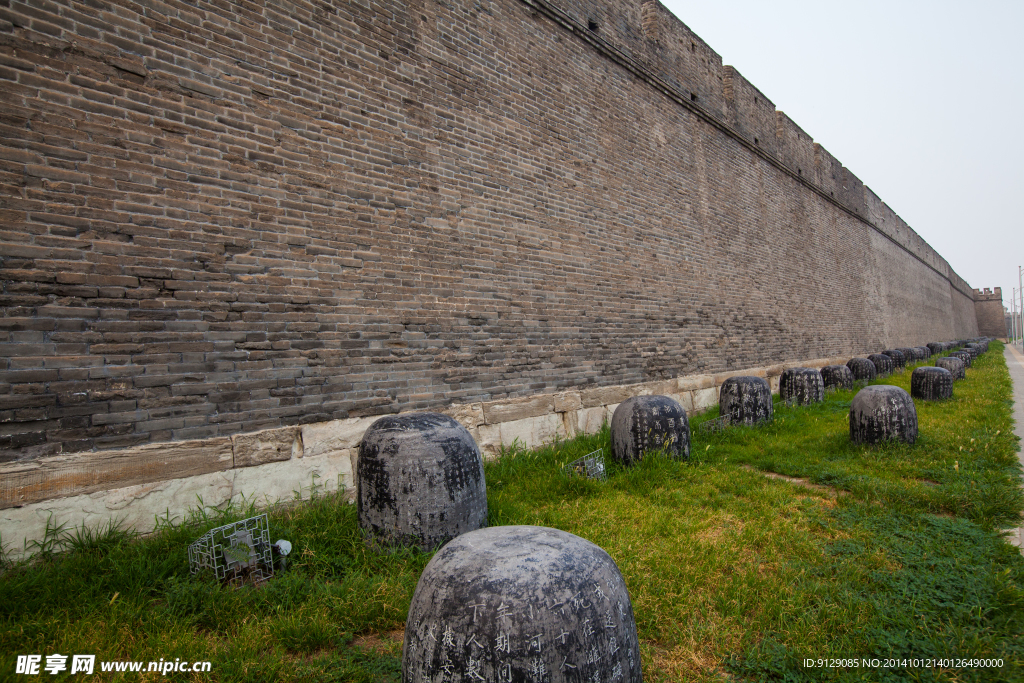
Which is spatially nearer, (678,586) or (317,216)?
(678,586)

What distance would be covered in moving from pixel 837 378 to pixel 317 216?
11834mm

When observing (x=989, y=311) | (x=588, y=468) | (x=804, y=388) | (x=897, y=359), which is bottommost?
(x=588, y=468)

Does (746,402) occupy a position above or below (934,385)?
above

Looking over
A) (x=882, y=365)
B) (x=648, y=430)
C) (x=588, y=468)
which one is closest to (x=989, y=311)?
(x=882, y=365)

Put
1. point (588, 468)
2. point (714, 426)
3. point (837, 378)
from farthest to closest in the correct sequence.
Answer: point (837, 378)
point (714, 426)
point (588, 468)

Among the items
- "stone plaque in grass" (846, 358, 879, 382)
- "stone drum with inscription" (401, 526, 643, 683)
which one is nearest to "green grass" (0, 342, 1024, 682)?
"stone drum with inscription" (401, 526, 643, 683)

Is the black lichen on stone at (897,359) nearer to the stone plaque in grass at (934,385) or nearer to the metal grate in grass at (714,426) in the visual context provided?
the stone plaque in grass at (934,385)

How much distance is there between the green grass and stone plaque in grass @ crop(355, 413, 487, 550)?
0.53 feet

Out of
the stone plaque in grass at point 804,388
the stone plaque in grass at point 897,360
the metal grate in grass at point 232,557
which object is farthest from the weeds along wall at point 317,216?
the stone plaque in grass at point 897,360

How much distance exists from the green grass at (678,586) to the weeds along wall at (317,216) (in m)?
0.91

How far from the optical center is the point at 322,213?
463 centimetres

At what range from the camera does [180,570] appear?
3.13 meters

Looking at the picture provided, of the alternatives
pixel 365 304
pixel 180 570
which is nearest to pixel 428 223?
pixel 365 304

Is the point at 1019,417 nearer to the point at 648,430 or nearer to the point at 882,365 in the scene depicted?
the point at 648,430
